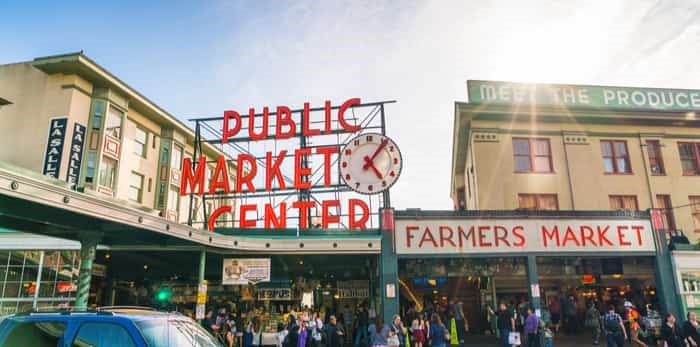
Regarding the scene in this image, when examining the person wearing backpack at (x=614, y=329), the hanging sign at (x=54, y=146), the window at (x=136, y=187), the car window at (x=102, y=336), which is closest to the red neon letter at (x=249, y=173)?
the hanging sign at (x=54, y=146)

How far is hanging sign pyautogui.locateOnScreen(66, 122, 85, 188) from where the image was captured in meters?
28.5

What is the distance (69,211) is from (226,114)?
56.7 ft

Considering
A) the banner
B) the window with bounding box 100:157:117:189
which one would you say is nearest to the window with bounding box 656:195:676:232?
the banner

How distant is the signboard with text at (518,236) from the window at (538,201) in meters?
4.88

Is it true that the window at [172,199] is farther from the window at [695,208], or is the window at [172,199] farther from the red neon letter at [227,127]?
the window at [695,208]

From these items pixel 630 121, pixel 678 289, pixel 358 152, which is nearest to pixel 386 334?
pixel 358 152

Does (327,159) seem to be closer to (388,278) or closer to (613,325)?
(388,278)

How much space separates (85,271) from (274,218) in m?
11.3

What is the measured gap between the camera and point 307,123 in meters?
28.0

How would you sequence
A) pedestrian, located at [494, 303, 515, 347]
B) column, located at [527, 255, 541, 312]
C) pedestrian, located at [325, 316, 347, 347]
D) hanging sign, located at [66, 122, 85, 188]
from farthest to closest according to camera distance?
hanging sign, located at [66, 122, 85, 188]
column, located at [527, 255, 541, 312]
pedestrian, located at [325, 316, 347, 347]
pedestrian, located at [494, 303, 515, 347]

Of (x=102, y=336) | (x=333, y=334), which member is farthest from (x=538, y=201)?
(x=102, y=336)

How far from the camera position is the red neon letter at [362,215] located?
23.7m

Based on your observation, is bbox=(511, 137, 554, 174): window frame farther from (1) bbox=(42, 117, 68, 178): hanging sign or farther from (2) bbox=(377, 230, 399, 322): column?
(1) bbox=(42, 117, 68, 178): hanging sign

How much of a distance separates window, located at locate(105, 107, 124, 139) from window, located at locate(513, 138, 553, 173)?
25.8 m
